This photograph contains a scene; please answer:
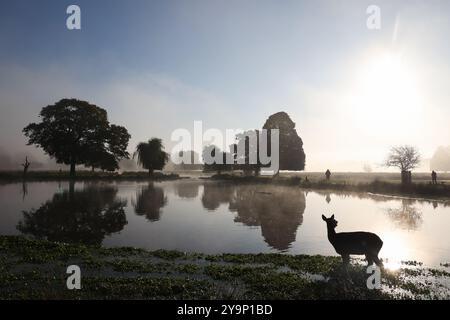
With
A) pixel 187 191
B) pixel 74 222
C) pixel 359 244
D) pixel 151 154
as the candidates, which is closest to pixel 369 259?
pixel 359 244

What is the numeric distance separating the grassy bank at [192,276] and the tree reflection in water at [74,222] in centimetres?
345

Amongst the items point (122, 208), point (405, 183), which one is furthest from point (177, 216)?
point (405, 183)

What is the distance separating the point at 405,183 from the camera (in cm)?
4581

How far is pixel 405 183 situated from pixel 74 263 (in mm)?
45516

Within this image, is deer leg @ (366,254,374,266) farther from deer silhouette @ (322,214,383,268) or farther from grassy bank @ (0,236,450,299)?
grassy bank @ (0,236,450,299)

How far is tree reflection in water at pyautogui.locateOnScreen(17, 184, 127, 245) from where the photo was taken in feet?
62.3

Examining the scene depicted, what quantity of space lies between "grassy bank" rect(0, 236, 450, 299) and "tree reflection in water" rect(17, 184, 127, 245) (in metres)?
3.45

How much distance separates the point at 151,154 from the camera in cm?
9706

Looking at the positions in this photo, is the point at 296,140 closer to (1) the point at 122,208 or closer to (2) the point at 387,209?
(2) the point at 387,209

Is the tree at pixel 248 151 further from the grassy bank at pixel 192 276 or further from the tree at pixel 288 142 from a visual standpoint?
the grassy bank at pixel 192 276

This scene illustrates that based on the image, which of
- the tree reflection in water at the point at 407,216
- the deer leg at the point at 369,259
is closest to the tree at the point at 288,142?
the tree reflection in water at the point at 407,216

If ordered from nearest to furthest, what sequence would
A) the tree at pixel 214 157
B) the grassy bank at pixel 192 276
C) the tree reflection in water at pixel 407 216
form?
1. the grassy bank at pixel 192 276
2. the tree reflection in water at pixel 407 216
3. the tree at pixel 214 157

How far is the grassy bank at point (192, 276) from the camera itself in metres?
9.84
